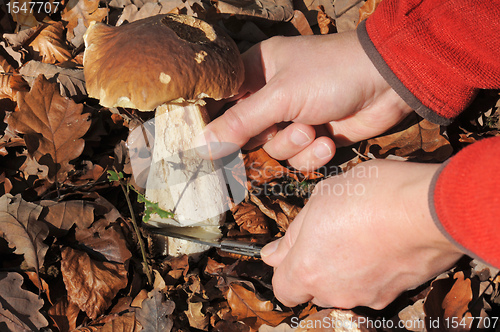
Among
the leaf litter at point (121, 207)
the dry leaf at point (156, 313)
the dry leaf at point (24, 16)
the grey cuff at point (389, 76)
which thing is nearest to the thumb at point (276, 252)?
the leaf litter at point (121, 207)

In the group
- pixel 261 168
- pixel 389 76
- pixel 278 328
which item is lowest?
pixel 278 328

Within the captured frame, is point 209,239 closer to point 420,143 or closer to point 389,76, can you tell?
point 389,76

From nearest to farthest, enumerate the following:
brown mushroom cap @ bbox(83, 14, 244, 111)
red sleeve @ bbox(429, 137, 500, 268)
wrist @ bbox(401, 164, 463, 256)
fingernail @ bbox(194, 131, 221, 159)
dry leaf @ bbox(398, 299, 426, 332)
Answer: red sleeve @ bbox(429, 137, 500, 268)
wrist @ bbox(401, 164, 463, 256)
brown mushroom cap @ bbox(83, 14, 244, 111)
dry leaf @ bbox(398, 299, 426, 332)
fingernail @ bbox(194, 131, 221, 159)

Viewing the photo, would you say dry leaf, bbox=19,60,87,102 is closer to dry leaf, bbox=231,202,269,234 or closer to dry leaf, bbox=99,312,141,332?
dry leaf, bbox=231,202,269,234

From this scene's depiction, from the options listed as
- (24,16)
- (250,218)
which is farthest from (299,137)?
(24,16)

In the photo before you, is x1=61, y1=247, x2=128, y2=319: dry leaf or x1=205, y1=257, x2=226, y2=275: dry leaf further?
x1=205, y1=257, x2=226, y2=275: dry leaf

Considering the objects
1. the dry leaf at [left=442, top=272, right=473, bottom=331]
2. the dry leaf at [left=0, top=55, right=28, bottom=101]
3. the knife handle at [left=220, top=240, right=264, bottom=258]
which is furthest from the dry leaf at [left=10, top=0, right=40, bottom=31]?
the dry leaf at [left=442, top=272, right=473, bottom=331]
